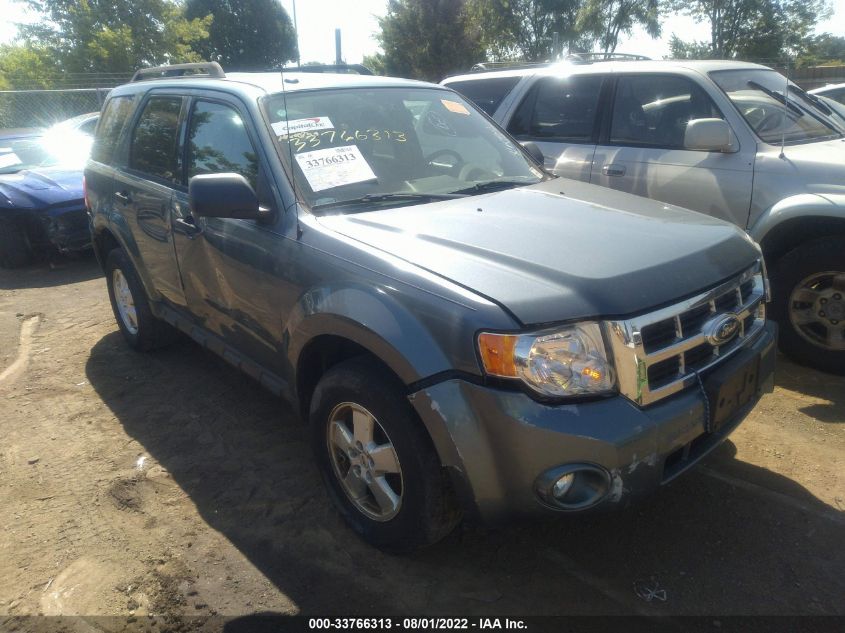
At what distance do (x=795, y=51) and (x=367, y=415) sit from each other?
35.9 m

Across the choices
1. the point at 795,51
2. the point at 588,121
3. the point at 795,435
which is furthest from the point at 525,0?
the point at 795,435

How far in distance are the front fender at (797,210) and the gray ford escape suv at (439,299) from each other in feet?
3.94

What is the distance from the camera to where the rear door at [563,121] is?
504cm

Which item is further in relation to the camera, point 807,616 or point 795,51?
point 795,51

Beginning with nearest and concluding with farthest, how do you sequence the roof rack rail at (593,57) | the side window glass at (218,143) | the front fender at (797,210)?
the side window glass at (218,143), the front fender at (797,210), the roof rack rail at (593,57)

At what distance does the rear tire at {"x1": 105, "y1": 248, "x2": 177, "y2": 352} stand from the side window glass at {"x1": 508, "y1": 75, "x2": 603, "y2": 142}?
10.2 feet

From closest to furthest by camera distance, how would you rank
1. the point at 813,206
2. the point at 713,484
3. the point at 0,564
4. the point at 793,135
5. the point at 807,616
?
the point at 807,616 → the point at 0,564 → the point at 713,484 → the point at 813,206 → the point at 793,135

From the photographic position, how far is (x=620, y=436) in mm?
2076

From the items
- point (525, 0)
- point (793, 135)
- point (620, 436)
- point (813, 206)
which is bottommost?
point (620, 436)

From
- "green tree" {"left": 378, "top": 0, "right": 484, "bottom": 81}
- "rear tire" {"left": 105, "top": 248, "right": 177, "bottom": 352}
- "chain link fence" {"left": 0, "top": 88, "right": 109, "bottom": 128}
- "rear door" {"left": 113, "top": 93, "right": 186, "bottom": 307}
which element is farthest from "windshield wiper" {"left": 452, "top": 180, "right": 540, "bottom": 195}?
"green tree" {"left": 378, "top": 0, "right": 484, "bottom": 81}

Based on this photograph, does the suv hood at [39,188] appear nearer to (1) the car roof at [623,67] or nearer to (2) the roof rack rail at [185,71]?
(2) the roof rack rail at [185,71]

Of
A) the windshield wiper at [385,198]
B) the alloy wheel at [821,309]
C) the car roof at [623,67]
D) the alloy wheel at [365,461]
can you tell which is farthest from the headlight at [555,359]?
the car roof at [623,67]

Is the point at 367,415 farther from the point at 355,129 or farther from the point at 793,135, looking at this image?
the point at 793,135

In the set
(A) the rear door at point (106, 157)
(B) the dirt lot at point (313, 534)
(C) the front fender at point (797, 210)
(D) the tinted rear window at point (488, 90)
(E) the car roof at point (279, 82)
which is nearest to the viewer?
(B) the dirt lot at point (313, 534)
